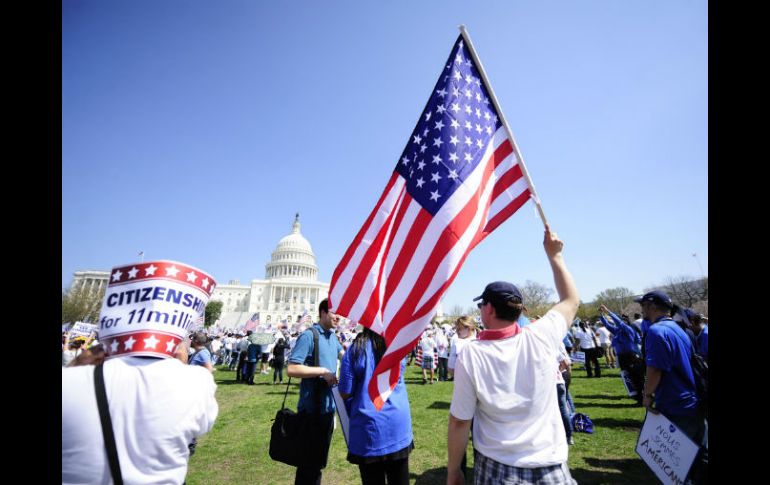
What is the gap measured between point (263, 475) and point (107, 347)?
496cm

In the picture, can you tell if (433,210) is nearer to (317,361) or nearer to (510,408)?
(510,408)

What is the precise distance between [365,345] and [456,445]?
5.35 feet

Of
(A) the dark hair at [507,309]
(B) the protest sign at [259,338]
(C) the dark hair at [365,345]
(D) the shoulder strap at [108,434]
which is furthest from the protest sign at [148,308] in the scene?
(B) the protest sign at [259,338]

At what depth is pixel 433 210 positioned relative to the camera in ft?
9.68

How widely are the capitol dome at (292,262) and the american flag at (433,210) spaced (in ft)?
376

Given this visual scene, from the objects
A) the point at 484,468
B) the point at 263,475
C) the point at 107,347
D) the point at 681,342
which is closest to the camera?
the point at 107,347

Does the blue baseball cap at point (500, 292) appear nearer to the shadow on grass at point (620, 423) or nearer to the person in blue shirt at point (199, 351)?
the person in blue shirt at point (199, 351)

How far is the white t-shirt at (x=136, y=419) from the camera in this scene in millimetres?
1784

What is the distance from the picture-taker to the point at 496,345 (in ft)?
7.25
